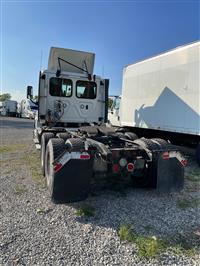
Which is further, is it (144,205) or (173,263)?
(144,205)

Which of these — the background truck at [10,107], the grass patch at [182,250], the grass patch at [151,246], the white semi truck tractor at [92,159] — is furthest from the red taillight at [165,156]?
the background truck at [10,107]

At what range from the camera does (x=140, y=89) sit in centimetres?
1005

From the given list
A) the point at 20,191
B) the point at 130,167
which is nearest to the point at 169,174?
the point at 130,167

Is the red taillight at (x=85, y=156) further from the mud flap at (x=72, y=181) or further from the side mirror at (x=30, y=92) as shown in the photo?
the side mirror at (x=30, y=92)

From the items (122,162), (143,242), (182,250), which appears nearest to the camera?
(182,250)

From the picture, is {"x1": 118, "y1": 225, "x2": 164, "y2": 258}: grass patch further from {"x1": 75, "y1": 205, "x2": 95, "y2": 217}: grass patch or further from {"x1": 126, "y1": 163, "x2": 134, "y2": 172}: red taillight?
{"x1": 126, "y1": 163, "x2": 134, "y2": 172}: red taillight

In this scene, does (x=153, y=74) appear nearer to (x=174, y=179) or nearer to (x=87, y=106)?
(x=87, y=106)

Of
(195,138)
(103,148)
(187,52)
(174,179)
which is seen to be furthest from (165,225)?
(187,52)

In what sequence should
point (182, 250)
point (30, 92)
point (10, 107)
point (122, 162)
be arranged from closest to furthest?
point (182, 250) → point (122, 162) → point (30, 92) → point (10, 107)

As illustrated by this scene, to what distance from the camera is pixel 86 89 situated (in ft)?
26.2

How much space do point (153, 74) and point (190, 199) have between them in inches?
220

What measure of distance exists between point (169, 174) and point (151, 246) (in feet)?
5.89

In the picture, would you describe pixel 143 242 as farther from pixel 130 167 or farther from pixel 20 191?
pixel 20 191

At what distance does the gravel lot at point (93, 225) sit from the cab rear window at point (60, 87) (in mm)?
3009
